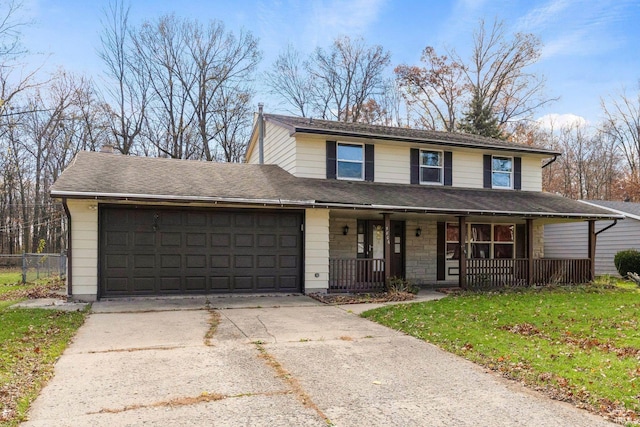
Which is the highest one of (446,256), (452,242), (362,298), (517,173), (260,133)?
(260,133)

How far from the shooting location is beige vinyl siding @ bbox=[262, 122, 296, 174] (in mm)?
13627

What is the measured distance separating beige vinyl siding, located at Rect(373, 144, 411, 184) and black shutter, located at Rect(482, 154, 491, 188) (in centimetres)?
286

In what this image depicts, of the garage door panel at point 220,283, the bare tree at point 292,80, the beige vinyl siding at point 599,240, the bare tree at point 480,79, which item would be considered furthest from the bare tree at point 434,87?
the garage door panel at point 220,283

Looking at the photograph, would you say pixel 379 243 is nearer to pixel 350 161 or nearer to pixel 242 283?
pixel 350 161

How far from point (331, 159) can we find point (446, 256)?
16.7 feet

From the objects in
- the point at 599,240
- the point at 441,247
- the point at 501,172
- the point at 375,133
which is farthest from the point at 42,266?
the point at 599,240

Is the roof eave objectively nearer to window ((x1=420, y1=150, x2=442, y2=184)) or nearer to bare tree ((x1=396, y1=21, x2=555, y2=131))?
window ((x1=420, y1=150, x2=442, y2=184))

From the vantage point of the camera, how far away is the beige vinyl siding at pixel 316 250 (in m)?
11.7

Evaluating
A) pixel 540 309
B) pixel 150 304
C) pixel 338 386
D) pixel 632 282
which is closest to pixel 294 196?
pixel 150 304

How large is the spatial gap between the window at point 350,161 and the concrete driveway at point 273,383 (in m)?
6.93

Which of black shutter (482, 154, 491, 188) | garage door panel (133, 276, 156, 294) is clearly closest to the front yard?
garage door panel (133, 276, 156, 294)

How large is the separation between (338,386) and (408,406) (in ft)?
2.61

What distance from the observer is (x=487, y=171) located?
15367 millimetres

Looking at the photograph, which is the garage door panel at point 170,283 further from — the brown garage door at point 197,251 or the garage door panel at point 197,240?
the garage door panel at point 197,240
